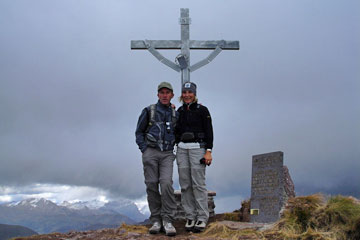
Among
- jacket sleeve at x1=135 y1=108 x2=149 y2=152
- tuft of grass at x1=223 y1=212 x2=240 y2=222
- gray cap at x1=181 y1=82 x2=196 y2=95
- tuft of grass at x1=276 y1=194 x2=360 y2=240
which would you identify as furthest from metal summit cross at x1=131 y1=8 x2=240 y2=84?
tuft of grass at x1=276 y1=194 x2=360 y2=240

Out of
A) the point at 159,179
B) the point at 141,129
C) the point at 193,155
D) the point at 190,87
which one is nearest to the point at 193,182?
the point at 193,155

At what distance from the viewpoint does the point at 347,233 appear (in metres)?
5.94

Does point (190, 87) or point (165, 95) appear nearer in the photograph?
point (165, 95)

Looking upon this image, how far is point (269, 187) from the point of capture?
952 cm

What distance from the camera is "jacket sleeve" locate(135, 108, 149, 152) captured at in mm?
6594

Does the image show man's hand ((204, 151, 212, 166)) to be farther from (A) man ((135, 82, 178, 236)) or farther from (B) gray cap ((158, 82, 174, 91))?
(B) gray cap ((158, 82, 174, 91))

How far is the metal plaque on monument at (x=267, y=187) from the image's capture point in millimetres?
9273

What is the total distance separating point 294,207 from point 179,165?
6.59 feet

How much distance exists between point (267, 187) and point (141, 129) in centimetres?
428

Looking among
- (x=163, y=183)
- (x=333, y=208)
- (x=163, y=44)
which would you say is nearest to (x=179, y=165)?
(x=163, y=183)

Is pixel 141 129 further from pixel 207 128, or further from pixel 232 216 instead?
pixel 232 216

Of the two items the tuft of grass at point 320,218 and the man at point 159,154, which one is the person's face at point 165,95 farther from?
the tuft of grass at point 320,218

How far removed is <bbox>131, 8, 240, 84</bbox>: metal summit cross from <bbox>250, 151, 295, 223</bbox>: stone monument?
2.75 meters

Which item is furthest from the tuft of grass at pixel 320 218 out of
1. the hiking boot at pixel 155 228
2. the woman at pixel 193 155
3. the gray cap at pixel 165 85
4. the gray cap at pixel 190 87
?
the gray cap at pixel 165 85
